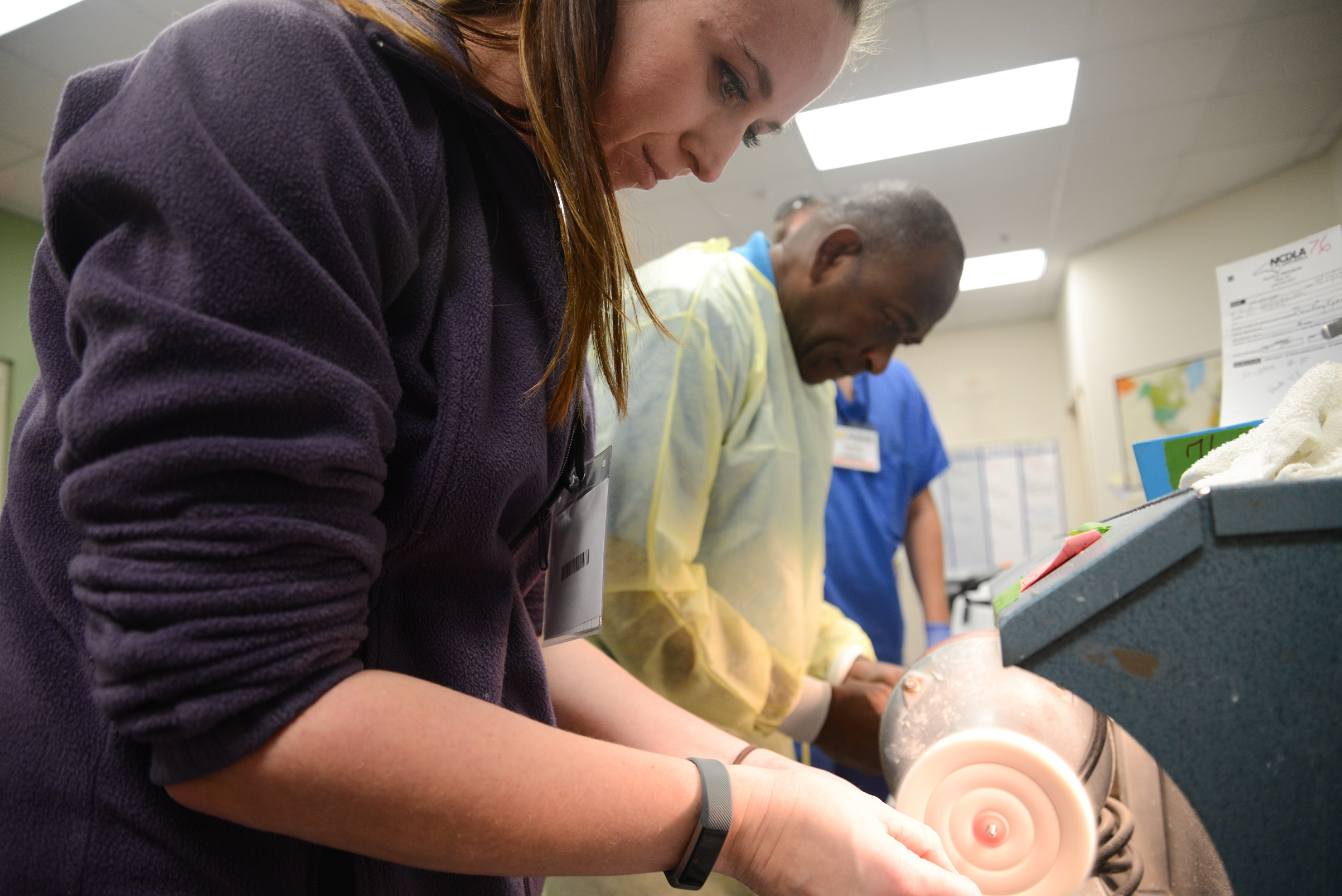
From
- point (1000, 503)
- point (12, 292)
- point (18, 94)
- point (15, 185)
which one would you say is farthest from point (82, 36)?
point (1000, 503)

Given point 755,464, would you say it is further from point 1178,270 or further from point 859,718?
point 1178,270

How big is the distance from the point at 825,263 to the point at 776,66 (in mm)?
831

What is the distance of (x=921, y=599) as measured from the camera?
259 centimetres

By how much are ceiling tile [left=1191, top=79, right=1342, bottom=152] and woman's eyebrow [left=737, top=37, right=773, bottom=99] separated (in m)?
0.60

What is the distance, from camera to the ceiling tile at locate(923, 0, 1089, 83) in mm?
2023

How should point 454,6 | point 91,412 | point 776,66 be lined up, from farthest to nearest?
point 776,66 → point 454,6 → point 91,412

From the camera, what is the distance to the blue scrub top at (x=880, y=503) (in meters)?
2.12

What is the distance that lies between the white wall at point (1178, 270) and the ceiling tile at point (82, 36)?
6.56 ft

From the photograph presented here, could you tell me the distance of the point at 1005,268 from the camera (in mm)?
4316

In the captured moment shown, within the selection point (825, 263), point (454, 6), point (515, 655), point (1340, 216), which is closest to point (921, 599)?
point (825, 263)

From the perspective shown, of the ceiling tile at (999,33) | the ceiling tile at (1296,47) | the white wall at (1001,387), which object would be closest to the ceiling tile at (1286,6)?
the ceiling tile at (1296,47)

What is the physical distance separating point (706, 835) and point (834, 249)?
1.17 meters

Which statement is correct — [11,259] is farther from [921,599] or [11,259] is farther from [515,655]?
[921,599]

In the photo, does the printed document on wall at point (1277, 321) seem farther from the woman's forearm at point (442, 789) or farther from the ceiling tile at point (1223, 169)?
the woman's forearm at point (442, 789)
